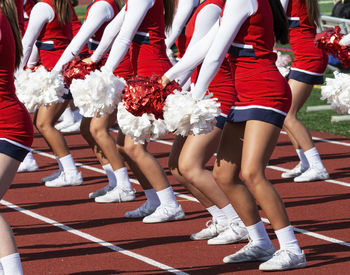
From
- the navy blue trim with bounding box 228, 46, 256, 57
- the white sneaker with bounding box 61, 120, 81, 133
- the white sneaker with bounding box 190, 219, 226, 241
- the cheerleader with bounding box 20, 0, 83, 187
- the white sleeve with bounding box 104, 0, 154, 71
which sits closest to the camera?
the navy blue trim with bounding box 228, 46, 256, 57

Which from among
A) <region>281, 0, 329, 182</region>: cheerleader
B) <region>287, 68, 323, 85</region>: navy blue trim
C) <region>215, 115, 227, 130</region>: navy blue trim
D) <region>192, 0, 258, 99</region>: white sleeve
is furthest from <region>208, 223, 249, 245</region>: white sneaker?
<region>287, 68, 323, 85</region>: navy blue trim

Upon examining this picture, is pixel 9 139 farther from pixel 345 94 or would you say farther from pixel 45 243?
pixel 345 94

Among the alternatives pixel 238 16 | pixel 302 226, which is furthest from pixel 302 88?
pixel 238 16

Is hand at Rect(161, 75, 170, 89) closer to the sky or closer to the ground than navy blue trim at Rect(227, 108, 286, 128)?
closer to the sky

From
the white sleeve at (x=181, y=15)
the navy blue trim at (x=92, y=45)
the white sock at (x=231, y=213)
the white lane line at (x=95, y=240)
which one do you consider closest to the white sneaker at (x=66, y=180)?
the white lane line at (x=95, y=240)

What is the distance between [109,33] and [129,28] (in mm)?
609

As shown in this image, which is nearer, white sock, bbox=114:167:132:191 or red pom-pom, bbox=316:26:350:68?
red pom-pom, bbox=316:26:350:68

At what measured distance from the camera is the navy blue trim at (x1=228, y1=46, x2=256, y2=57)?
5.15 meters

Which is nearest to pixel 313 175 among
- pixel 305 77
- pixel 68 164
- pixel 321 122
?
pixel 305 77

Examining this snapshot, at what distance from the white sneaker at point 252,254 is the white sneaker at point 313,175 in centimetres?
283

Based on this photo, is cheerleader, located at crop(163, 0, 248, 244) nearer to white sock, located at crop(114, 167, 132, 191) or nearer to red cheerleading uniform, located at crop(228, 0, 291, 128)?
red cheerleading uniform, located at crop(228, 0, 291, 128)

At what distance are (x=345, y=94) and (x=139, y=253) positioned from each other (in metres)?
2.13

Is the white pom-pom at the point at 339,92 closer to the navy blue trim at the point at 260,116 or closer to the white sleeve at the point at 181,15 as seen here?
the white sleeve at the point at 181,15

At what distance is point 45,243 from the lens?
20.6ft
